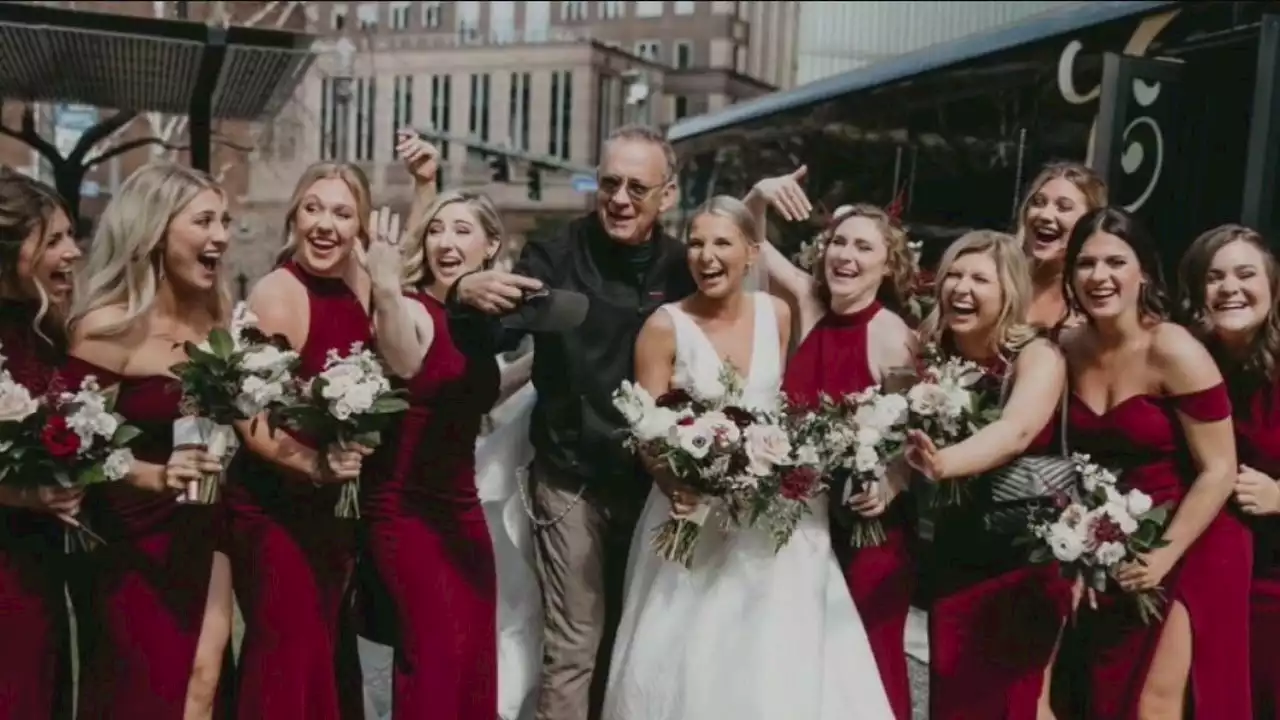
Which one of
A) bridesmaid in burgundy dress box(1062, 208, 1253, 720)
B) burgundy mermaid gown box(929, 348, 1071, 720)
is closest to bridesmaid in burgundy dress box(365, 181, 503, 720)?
burgundy mermaid gown box(929, 348, 1071, 720)

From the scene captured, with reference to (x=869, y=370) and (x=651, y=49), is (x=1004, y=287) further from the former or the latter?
(x=651, y=49)

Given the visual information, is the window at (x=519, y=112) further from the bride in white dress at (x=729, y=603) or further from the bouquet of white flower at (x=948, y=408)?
the bouquet of white flower at (x=948, y=408)

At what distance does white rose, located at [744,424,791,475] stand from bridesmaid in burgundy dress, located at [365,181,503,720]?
0.91 metres

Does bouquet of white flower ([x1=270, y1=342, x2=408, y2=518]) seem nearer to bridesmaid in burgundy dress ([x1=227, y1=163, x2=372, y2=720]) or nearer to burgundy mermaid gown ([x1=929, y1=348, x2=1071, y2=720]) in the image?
bridesmaid in burgundy dress ([x1=227, y1=163, x2=372, y2=720])

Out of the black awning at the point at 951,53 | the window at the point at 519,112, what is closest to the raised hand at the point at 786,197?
the black awning at the point at 951,53

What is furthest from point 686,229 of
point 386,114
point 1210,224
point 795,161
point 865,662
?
point 386,114

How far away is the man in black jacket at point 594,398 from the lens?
4.43 meters

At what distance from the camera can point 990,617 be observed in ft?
13.6

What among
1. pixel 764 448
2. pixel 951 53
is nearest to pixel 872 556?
pixel 764 448

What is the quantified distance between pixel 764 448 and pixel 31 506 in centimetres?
211

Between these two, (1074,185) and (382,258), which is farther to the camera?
(1074,185)

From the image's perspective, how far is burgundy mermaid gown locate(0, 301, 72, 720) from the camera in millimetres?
3701

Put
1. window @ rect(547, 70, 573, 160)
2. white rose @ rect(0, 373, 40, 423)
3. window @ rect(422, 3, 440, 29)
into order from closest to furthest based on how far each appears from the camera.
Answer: white rose @ rect(0, 373, 40, 423), window @ rect(547, 70, 573, 160), window @ rect(422, 3, 440, 29)

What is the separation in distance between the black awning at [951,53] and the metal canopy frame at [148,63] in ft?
13.7
